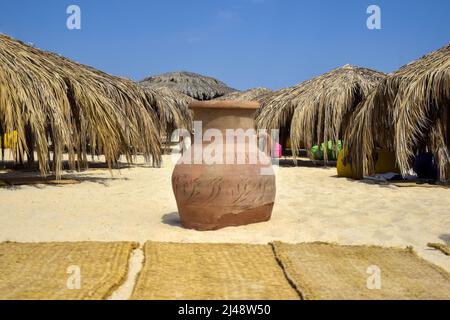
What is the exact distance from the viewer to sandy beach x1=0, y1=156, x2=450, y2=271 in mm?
3773

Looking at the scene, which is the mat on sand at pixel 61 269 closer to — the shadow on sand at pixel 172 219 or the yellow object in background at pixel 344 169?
the shadow on sand at pixel 172 219

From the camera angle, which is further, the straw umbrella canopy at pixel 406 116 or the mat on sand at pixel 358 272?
the straw umbrella canopy at pixel 406 116

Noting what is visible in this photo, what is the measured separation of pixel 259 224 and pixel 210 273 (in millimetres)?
1436

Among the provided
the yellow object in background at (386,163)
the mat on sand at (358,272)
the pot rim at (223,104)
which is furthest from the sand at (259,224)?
the yellow object in background at (386,163)

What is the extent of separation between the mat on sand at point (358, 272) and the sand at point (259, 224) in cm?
28

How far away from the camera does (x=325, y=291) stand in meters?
2.42

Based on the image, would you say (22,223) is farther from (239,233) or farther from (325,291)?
(325,291)

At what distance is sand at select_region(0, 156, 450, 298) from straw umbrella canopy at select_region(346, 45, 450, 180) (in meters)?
0.60

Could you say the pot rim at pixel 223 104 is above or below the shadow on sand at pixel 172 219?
above

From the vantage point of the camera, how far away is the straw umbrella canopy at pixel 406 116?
6.69 m

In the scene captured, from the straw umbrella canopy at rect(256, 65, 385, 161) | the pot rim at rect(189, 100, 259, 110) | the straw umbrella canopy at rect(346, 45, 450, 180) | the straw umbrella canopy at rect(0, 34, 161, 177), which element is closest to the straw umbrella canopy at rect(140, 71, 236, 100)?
the straw umbrella canopy at rect(256, 65, 385, 161)

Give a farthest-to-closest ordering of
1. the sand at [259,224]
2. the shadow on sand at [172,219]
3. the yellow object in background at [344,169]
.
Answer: the yellow object in background at [344,169], the shadow on sand at [172,219], the sand at [259,224]
